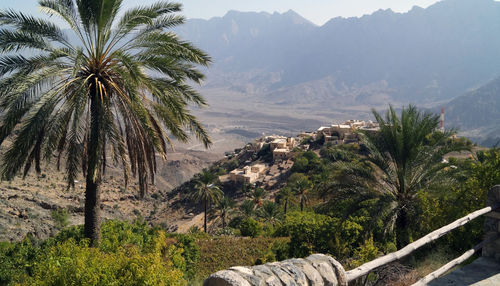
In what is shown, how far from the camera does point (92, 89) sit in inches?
356

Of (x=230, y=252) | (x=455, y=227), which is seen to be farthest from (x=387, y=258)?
(x=230, y=252)

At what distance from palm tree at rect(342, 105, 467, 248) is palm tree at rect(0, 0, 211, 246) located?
5178mm

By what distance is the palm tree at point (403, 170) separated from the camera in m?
10.9

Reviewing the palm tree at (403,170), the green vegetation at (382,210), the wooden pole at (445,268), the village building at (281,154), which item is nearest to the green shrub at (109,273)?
the green vegetation at (382,210)

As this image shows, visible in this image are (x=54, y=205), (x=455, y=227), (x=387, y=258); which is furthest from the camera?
(x=54, y=205)

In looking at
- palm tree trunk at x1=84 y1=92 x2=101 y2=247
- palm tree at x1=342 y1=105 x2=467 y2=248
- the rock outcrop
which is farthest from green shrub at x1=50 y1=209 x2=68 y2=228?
the rock outcrop

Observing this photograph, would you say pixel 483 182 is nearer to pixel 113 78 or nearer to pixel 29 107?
pixel 113 78

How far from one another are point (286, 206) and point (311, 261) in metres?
36.0

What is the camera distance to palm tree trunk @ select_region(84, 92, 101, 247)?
27.3ft

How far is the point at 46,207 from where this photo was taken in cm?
3675

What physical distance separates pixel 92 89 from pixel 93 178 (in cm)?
230

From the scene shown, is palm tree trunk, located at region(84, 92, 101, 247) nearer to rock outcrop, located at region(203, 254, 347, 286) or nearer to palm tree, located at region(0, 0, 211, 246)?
palm tree, located at region(0, 0, 211, 246)

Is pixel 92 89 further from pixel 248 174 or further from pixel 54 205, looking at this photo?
pixel 248 174

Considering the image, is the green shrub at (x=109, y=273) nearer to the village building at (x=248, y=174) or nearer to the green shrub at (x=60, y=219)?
the green shrub at (x=60, y=219)
